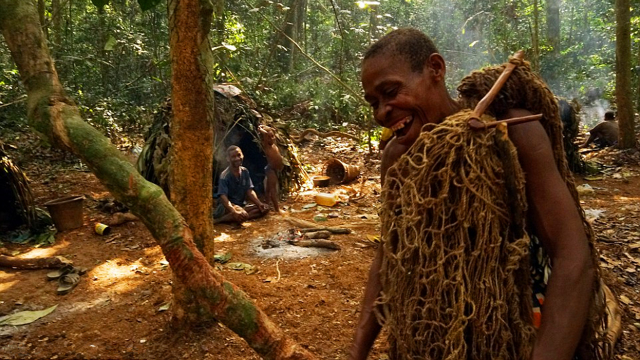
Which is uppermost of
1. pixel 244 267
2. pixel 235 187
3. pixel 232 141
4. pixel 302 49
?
pixel 302 49

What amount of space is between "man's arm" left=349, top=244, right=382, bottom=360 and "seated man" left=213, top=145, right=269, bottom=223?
4467 mm

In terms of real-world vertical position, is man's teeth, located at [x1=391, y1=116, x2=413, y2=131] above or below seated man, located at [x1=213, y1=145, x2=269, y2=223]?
above

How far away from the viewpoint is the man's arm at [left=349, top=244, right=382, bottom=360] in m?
1.74

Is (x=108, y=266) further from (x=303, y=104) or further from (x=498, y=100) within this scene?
(x=303, y=104)

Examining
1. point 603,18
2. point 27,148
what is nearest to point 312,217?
point 27,148

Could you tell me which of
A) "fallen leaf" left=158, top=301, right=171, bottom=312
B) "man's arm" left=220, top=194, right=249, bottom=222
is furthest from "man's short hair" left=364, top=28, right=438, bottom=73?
"man's arm" left=220, top=194, right=249, bottom=222

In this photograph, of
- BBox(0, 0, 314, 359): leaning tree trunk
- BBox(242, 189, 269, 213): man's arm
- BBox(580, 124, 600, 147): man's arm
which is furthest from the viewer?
BBox(580, 124, 600, 147): man's arm

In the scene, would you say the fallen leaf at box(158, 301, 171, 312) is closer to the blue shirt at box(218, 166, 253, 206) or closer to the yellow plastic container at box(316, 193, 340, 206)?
the blue shirt at box(218, 166, 253, 206)

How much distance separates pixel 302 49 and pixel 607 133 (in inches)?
251

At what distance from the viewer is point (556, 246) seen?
1421 millimetres

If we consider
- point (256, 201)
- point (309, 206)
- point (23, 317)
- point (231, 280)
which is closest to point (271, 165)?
point (256, 201)

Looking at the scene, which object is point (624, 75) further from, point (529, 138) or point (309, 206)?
point (529, 138)

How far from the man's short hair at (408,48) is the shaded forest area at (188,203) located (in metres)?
0.86

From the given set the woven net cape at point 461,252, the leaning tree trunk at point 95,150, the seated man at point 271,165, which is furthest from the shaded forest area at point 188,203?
the woven net cape at point 461,252
